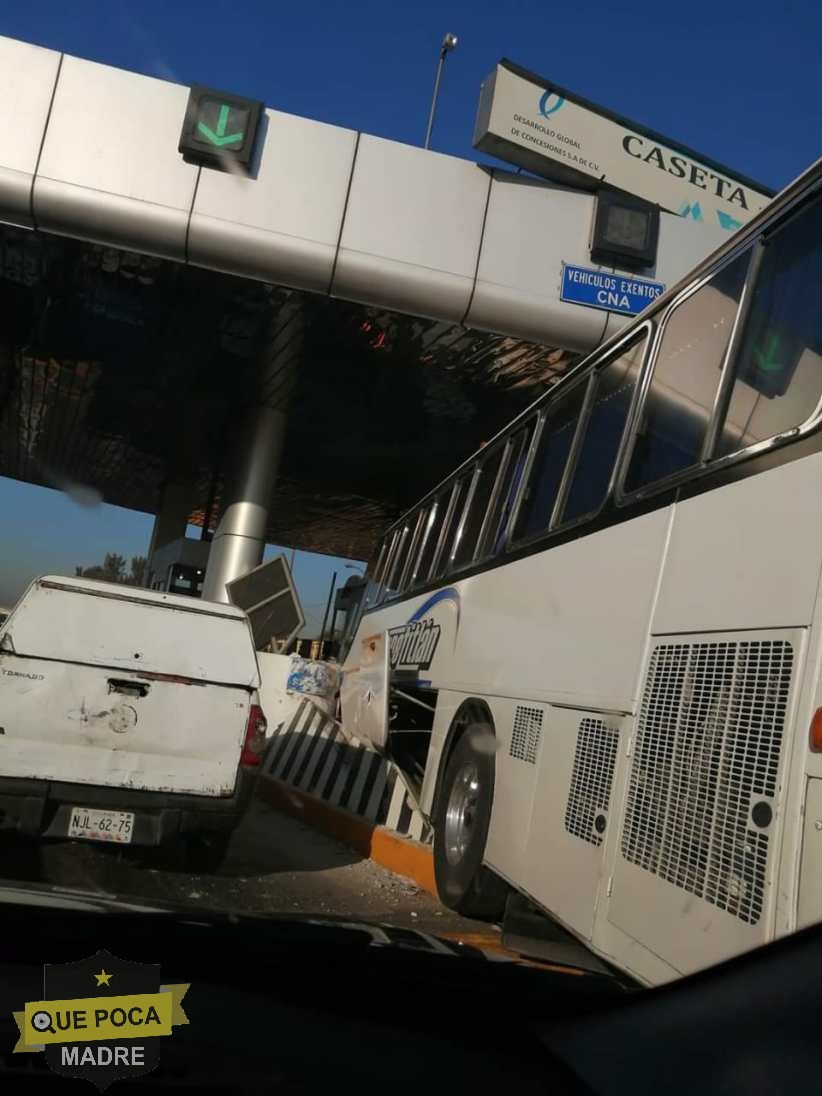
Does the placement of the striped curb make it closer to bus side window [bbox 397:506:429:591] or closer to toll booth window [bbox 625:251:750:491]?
bus side window [bbox 397:506:429:591]

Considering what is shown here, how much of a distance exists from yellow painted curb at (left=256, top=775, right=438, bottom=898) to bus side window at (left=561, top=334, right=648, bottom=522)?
3264mm

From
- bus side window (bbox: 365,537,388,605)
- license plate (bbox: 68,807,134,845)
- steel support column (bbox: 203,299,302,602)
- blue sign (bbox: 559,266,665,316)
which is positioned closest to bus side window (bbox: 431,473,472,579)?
bus side window (bbox: 365,537,388,605)

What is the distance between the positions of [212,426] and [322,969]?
2031cm

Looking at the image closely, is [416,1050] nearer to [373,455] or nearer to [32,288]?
[32,288]

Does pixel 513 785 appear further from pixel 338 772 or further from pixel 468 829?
pixel 338 772

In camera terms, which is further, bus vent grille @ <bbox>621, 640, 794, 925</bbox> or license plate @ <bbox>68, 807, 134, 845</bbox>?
license plate @ <bbox>68, 807, 134, 845</bbox>

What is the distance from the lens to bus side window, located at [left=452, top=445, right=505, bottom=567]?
7.98 meters

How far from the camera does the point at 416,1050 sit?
1.96 metres

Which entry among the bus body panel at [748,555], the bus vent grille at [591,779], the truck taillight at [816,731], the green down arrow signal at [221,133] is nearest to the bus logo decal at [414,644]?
the bus vent grille at [591,779]

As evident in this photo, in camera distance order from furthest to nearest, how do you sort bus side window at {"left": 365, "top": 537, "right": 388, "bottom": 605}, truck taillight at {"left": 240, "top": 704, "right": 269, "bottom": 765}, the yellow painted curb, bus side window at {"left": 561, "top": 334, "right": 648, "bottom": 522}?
bus side window at {"left": 365, "top": 537, "right": 388, "bottom": 605} < the yellow painted curb < truck taillight at {"left": 240, "top": 704, "right": 269, "bottom": 765} < bus side window at {"left": 561, "top": 334, "right": 648, "bottom": 522}

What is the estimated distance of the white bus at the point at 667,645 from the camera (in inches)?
120

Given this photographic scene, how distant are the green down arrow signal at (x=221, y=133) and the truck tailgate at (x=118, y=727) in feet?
29.6


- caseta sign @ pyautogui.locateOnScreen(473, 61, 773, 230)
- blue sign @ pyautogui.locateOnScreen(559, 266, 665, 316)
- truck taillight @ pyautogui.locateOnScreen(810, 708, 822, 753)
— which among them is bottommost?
truck taillight @ pyautogui.locateOnScreen(810, 708, 822, 753)

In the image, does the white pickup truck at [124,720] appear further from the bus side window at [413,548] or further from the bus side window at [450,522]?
the bus side window at [413,548]
